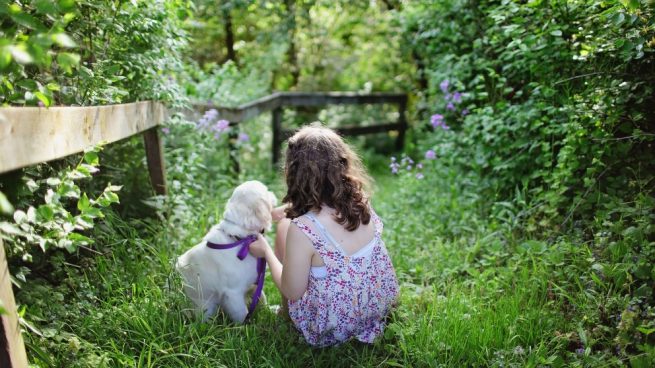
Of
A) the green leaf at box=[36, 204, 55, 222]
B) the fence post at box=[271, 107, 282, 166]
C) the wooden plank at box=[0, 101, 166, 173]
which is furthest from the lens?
the fence post at box=[271, 107, 282, 166]

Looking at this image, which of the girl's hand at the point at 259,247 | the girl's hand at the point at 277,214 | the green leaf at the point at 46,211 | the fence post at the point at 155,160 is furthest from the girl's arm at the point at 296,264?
the fence post at the point at 155,160

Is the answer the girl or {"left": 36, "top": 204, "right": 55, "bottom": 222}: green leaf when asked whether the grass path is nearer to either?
the girl

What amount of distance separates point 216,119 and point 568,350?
11.2 feet

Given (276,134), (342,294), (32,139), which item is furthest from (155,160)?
(276,134)

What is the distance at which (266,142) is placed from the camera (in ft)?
23.9

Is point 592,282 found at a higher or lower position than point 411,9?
lower

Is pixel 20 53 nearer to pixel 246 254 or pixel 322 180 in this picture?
pixel 322 180

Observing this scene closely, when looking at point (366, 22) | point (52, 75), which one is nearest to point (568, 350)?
point (52, 75)

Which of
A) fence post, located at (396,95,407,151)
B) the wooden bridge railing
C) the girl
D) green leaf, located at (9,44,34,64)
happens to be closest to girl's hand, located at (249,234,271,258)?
the girl

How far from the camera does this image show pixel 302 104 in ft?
24.9

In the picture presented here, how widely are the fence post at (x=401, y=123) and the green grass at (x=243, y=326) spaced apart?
18.4 feet

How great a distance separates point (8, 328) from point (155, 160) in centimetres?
195

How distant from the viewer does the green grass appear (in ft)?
7.67

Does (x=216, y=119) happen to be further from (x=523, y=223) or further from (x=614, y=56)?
(x=614, y=56)
